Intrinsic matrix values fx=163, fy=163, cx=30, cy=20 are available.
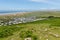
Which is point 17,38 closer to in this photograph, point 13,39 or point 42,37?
point 13,39

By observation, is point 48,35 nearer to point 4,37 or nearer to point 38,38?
point 38,38

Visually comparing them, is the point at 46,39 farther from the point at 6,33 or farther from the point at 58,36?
the point at 6,33

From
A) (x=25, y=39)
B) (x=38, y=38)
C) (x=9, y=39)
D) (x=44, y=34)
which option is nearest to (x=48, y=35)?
(x=44, y=34)

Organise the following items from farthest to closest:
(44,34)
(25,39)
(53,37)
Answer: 1. (44,34)
2. (53,37)
3. (25,39)

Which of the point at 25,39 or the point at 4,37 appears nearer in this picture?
the point at 25,39

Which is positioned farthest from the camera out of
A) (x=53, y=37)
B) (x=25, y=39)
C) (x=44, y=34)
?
(x=44, y=34)

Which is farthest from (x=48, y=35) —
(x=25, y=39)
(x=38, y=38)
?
(x=25, y=39)

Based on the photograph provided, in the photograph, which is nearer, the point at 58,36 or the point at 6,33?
the point at 58,36
